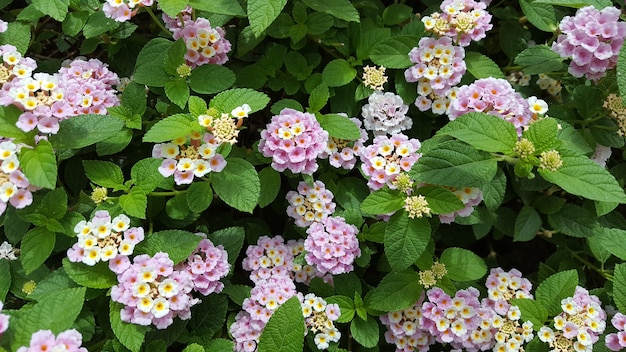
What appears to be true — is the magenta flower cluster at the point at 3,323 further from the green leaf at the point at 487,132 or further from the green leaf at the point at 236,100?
the green leaf at the point at 487,132

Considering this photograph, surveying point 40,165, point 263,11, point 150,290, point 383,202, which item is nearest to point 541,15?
point 383,202

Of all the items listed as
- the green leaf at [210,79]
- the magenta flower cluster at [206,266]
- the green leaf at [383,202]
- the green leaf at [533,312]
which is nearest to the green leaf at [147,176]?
the magenta flower cluster at [206,266]

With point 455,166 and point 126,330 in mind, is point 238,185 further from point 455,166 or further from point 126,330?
point 455,166

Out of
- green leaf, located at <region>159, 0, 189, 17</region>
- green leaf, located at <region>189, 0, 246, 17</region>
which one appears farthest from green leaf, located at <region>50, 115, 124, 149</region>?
green leaf, located at <region>189, 0, 246, 17</region>

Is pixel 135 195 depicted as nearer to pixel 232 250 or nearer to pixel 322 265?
pixel 232 250

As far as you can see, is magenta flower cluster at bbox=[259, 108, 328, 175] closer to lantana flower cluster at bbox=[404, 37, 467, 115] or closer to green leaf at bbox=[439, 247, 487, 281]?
lantana flower cluster at bbox=[404, 37, 467, 115]

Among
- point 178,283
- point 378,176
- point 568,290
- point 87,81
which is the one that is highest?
point 87,81

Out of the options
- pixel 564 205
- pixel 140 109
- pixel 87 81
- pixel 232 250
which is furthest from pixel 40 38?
pixel 564 205
